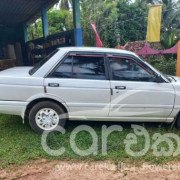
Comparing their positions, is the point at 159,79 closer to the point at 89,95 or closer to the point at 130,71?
the point at 130,71

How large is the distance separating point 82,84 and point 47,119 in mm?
947

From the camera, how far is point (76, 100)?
13.0ft

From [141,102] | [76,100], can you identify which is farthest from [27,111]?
[141,102]

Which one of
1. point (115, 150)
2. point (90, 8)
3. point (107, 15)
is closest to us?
point (115, 150)

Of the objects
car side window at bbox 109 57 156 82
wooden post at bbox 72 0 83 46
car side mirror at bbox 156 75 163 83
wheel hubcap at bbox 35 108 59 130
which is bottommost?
wheel hubcap at bbox 35 108 59 130

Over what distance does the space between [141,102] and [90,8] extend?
53.7ft

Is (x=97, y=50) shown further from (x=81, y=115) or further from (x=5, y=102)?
(x=5, y=102)

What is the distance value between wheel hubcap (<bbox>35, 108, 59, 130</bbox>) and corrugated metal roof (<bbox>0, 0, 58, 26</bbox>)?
6.85 m

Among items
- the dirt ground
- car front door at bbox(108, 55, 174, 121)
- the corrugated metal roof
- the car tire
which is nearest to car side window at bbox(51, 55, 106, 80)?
car front door at bbox(108, 55, 174, 121)

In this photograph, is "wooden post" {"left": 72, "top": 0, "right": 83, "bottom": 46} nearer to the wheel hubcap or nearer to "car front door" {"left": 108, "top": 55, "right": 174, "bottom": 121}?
"car front door" {"left": 108, "top": 55, "right": 174, "bottom": 121}

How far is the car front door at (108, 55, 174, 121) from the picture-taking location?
395 cm

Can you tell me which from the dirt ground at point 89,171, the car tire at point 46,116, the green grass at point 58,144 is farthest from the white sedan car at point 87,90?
the dirt ground at point 89,171

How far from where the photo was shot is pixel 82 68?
4000 millimetres

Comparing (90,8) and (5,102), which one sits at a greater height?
(90,8)
